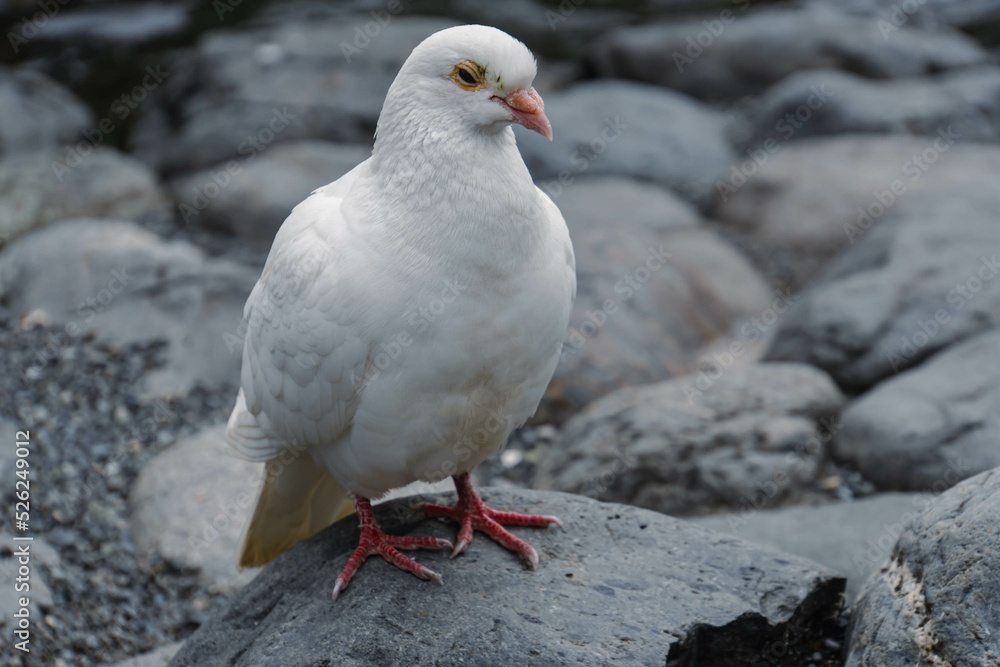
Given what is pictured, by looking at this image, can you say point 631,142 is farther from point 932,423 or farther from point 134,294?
point 932,423

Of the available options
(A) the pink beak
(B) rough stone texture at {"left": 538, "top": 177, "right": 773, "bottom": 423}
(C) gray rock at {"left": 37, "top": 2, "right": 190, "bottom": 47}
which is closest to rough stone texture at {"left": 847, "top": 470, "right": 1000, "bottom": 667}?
(A) the pink beak

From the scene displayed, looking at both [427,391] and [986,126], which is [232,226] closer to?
[427,391]

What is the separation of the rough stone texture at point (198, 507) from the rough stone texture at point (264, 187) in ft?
13.2

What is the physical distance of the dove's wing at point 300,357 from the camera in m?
3.63

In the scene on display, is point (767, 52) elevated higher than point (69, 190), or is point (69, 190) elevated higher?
point (767, 52)

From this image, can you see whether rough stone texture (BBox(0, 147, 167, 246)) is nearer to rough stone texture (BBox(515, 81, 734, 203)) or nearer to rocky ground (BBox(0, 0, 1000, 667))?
rocky ground (BBox(0, 0, 1000, 667))

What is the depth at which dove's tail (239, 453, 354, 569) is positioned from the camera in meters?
4.45

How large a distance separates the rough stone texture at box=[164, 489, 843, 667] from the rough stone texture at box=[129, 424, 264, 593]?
1.60 meters

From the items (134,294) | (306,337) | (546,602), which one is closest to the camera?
(306,337)

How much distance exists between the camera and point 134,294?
324 inches

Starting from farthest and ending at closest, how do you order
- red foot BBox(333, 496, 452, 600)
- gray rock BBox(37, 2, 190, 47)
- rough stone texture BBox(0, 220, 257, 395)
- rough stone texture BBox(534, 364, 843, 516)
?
gray rock BBox(37, 2, 190, 47) → rough stone texture BBox(0, 220, 257, 395) → rough stone texture BBox(534, 364, 843, 516) → red foot BBox(333, 496, 452, 600)

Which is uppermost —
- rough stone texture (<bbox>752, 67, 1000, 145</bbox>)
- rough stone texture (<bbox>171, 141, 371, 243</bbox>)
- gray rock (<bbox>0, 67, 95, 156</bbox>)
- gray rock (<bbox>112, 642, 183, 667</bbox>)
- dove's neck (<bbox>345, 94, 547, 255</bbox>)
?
dove's neck (<bbox>345, 94, 547, 255</bbox>)

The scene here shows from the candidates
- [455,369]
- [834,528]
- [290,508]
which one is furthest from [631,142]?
[455,369]

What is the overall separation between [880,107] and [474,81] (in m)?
9.39
